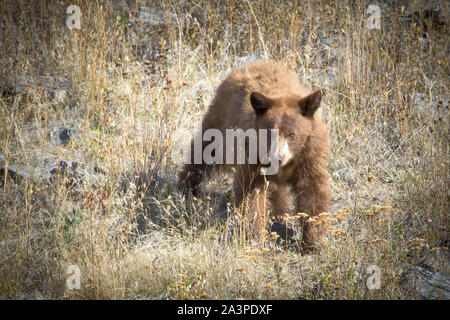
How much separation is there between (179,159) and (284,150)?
229cm

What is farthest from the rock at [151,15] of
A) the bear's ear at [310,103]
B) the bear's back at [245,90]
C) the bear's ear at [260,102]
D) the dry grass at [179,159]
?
the bear's ear at [310,103]

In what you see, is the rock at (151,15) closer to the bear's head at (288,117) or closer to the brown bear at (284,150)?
the brown bear at (284,150)

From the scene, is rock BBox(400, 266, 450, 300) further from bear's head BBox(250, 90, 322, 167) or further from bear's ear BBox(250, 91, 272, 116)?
bear's ear BBox(250, 91, 272, 116)

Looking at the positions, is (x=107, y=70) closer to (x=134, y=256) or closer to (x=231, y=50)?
(x=231, y=50)

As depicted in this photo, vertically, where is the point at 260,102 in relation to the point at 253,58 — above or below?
below

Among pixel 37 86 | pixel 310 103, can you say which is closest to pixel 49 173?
pixel 37 86

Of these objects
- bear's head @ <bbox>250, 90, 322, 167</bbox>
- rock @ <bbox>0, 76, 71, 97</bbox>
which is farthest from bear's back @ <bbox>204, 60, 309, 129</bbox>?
rock @ <bbox>0, 76, 71, 97</bbox>

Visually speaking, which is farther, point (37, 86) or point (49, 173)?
point (37, 86)

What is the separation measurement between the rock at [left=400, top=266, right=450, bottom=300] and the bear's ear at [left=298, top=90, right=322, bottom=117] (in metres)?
1.47

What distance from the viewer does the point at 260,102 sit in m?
4.02

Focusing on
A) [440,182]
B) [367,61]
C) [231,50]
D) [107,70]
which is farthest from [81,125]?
[440,182]

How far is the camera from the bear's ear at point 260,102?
3977 mm

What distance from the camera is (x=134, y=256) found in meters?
3.96

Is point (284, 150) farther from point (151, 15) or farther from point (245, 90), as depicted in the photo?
point (151, 15)
